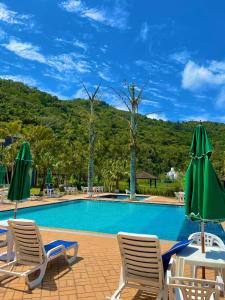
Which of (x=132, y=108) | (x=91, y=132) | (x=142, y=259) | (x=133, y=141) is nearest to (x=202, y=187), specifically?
(x=142, y=259)

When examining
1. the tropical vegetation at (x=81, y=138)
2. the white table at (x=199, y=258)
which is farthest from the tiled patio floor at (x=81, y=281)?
the tropical vegetation at (x=81, y=138)

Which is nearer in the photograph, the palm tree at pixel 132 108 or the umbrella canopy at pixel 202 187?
the umbrella canopy at pixel 202 187

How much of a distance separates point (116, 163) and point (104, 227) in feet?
51.3

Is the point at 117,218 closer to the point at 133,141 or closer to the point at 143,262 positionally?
the point at 133,141

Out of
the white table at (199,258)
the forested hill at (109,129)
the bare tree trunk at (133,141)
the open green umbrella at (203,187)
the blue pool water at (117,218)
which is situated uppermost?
the forested hill at (109,129)

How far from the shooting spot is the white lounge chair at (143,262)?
3.67m

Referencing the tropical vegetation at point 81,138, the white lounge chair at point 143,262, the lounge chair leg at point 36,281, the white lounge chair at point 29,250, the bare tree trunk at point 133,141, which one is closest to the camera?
the white lounge chair at point 143,262

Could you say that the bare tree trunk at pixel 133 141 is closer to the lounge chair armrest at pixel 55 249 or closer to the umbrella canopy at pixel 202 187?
the lounge chair armrest at pixel 55 249

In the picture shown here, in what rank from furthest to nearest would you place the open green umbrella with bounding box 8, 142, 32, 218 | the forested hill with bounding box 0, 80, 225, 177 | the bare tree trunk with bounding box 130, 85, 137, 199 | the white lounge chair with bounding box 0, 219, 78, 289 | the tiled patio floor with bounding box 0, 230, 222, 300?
the forested hill with bounding box 0, 80, 225, 177
the bare tree trunk with bounding box 130, 85, 137, 199
the open green umbrella with bounding box 8, 142, 32, 218
the white lounge chair with bounding box 0, 219, 78, 289
the tiled patio floor with bounding box 0, 230, 222, 300

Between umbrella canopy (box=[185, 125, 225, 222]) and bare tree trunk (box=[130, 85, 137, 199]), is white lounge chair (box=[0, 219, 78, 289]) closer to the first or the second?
umbrella canopy (box=[185, 125, 225, 222])

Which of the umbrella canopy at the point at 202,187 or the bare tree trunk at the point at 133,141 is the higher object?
the bare tree trunk at the point at 133,141

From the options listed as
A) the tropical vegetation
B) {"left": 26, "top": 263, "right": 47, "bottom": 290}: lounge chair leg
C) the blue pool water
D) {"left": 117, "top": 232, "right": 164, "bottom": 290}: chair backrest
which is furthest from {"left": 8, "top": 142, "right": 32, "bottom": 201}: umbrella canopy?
the tropical vegetation

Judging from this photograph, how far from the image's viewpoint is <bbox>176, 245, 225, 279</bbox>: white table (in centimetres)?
371

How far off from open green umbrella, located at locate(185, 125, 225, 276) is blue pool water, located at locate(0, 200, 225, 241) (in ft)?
16.8
